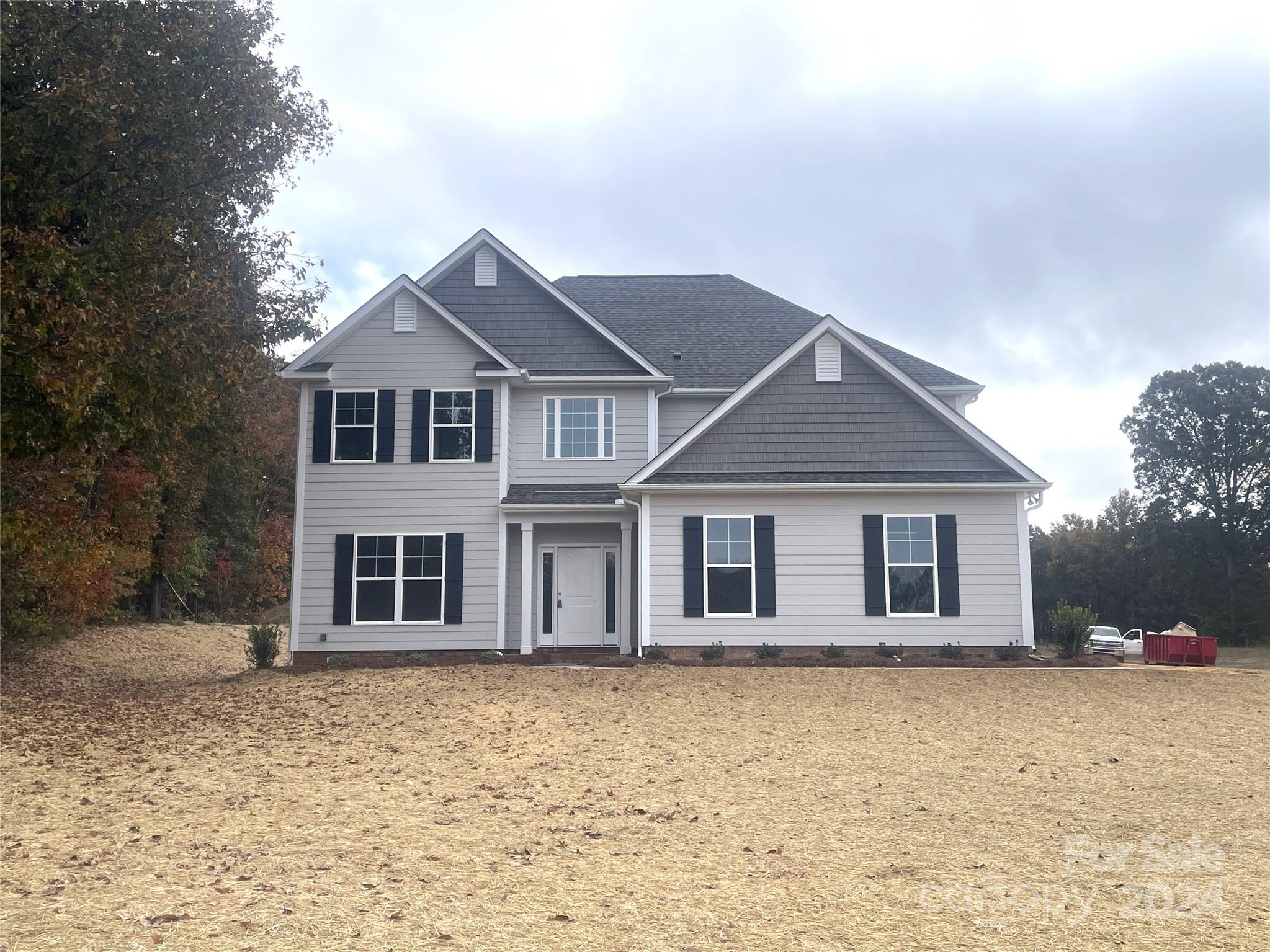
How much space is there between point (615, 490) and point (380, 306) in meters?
5.63

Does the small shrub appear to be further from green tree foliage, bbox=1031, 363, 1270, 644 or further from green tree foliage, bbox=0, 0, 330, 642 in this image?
green tree foliage, bbox=1031, 363, 1270, 644

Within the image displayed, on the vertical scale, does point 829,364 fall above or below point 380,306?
below

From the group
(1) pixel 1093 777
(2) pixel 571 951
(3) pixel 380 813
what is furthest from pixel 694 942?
(1) pixel 1093 777

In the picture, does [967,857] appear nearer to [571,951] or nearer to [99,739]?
[571,951]

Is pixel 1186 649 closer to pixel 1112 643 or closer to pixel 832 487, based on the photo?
pixel 832 487

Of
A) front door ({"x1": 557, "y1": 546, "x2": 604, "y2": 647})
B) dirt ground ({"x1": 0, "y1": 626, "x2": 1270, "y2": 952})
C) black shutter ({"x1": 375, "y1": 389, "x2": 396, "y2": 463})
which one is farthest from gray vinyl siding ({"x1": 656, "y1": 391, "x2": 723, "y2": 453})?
dirt ground ({"x1": 0, "y1": 626, "x2": 1270, "y2": 952})

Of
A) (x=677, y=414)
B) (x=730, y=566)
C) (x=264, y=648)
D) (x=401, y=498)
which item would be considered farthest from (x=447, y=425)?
(x=730, y=566)

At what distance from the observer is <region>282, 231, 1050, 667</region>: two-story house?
17.3 m

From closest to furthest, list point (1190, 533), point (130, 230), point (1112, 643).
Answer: point (130, 230) → point (1112, 643) → point (1190, 533)

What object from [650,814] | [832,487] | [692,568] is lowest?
[650,814]

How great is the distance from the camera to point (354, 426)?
750 inches

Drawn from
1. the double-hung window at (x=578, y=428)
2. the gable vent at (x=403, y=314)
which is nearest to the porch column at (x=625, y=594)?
the double-hung window at (x=578, y=428)

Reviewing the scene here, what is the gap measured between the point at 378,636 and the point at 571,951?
1387 cm

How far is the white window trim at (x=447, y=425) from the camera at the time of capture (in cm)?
1902
